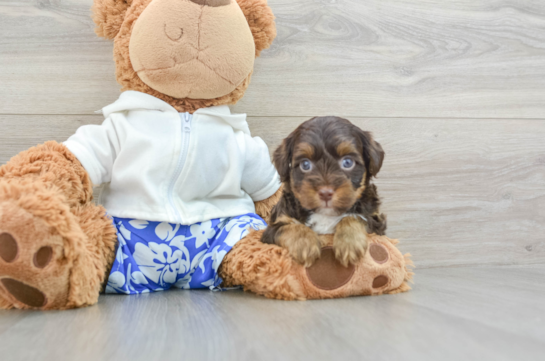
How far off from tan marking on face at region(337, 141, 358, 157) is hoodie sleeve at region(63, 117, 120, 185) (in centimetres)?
76

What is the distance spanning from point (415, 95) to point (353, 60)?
33 centimetres

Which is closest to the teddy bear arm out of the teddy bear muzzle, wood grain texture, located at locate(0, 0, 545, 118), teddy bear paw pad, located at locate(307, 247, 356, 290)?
the teddy bear muzzle

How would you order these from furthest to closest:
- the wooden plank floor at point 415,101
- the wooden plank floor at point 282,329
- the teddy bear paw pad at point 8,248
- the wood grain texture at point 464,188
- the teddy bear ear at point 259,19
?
the wood grain texture at point 464,188, the wooden plank floor at point 415,101, the teddy bear ear at point 259,19, the teddy bear paw pad at point 8,248, the wooden plank floor at point 282,329

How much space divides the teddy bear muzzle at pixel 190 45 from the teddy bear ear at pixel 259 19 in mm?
70

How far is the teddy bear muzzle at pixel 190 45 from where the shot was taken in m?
1.41

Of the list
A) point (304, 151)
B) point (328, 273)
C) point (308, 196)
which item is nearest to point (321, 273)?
point (328, 273)

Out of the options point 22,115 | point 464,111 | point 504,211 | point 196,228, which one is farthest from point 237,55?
point 504,211

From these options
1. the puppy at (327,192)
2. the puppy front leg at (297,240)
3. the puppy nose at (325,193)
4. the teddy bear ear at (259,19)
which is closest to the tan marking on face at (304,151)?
the puppy at (327,192)

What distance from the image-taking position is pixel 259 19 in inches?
62.5

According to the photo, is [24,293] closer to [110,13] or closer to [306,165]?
[306,165]

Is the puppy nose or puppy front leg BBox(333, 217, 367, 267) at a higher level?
the puppy nose

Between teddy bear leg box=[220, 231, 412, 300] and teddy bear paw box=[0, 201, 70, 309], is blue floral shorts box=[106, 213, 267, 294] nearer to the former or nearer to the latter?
teddy bear leg box=[220, 231, 412, 300]

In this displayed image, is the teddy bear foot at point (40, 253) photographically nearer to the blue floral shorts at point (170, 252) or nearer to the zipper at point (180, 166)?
the blue floral shorts at point (170, 252)

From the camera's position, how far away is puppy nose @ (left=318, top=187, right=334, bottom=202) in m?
1.20
